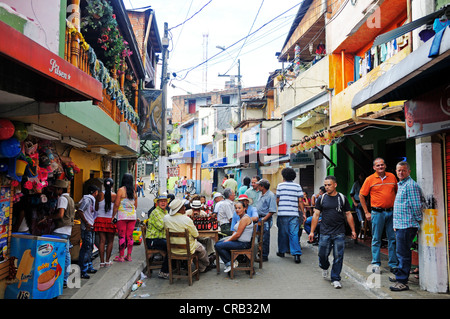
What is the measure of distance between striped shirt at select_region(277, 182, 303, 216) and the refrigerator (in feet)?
15.3

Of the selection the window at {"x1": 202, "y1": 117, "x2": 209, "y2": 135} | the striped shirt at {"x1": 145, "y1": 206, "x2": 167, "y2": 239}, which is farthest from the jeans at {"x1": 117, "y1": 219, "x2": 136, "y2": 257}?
the window at {"x1": 202, "y1": 117, "x2": 209, "y2": 135}

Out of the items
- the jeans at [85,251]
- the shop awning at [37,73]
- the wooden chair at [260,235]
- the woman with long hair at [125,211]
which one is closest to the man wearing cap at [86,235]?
the jeans at [85,251]

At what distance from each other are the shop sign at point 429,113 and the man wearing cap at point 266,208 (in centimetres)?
322

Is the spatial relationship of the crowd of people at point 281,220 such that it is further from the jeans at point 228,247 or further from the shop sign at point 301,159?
the shop sign at point 301,159

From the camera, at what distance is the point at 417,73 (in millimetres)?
4469

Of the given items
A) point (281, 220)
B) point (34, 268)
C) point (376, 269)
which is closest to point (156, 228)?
point (34, 268)

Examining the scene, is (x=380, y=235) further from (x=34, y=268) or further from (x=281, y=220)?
(x=34, y=268)

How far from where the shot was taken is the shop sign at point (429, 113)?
5.10 m

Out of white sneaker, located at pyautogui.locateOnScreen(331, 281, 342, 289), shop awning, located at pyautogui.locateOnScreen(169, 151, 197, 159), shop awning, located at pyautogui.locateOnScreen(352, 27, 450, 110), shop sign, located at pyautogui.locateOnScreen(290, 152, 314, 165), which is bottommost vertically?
white sneaker, located at pyautogui.locateOnScreen(331, 281, 342, 289)

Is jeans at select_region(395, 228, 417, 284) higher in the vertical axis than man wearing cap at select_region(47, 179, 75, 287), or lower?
lower

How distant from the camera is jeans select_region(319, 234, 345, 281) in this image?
5.80 meters

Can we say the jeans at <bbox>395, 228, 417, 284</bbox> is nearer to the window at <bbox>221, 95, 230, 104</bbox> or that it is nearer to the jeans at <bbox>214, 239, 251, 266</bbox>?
the jeans at <bbox>214, 239, 251, 266</bbox>

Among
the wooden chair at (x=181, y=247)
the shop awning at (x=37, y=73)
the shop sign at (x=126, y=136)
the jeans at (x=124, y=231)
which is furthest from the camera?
the shop sign at (x=126, y=136)

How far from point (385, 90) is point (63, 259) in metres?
5.45
